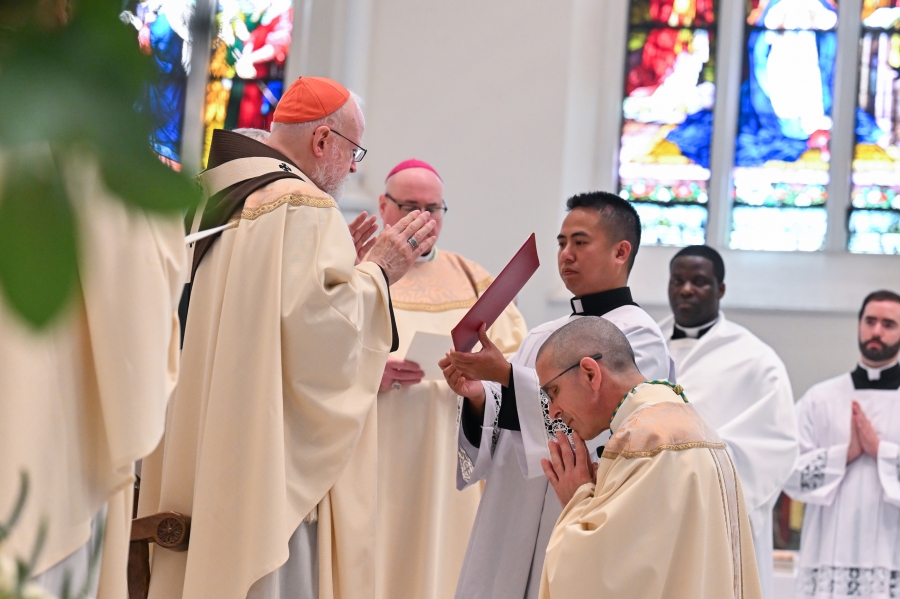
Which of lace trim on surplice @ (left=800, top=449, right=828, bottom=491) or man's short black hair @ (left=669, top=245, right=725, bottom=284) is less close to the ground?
man's short black hair @ (left=669, top=245, right=725, bottom=284)

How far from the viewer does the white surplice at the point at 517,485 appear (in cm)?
353

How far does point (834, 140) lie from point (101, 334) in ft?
24.6

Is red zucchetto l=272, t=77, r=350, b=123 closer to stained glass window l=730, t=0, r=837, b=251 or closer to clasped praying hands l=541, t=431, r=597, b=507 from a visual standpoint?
clasped praying hands l=541, t=431, r=597, b=507

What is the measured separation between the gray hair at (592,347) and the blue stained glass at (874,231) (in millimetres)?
5789

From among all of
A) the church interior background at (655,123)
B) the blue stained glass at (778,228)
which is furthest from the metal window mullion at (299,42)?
the blue stained glass at (778,228)

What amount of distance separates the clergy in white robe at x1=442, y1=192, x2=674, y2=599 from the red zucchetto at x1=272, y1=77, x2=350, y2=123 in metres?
0.97

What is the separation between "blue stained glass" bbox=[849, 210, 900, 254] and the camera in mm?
8156

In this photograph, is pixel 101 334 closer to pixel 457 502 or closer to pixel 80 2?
pixel 80 2

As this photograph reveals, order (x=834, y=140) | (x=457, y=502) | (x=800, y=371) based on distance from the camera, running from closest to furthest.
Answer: (x=457, y=502), (x=800, y=371), (x=834, y=140)

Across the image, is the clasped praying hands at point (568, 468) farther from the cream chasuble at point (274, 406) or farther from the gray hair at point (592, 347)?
the cream chasuble at point (274, 406)

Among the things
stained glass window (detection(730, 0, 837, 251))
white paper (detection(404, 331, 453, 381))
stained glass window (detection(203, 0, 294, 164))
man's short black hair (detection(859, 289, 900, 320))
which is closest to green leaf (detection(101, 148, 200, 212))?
white paper (detection(404, 331, 453, 381))

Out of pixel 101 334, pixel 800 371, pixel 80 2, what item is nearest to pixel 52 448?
pixel 101 334

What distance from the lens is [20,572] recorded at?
0.56 meters

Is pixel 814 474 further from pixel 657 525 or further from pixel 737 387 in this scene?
pixel 657 525
